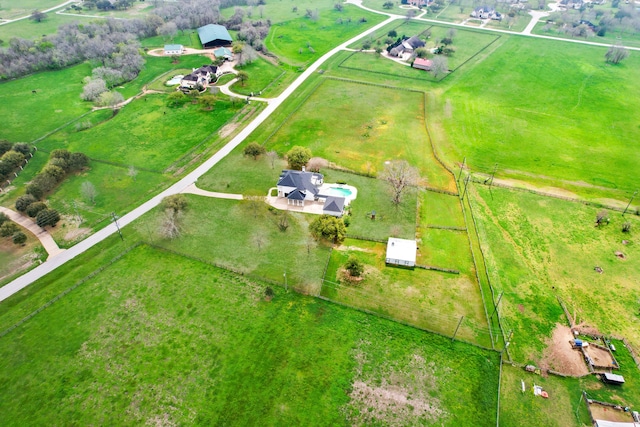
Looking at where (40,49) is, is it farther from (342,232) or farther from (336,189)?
(342,232)

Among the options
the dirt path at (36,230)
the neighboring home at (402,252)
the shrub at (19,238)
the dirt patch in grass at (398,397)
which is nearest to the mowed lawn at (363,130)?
the neighboring home at (402,252)

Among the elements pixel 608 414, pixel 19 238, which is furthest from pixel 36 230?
pixel 608 414

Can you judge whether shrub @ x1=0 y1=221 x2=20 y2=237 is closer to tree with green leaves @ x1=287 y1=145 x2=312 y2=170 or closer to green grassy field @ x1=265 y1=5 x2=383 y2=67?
tree with green leaves @ x1=287 y1=145 x2=312 y2=170

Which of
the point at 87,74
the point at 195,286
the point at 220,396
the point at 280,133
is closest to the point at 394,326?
the point at 220,396

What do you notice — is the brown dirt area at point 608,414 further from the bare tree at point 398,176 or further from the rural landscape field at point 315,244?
the bare tree at point 398,176

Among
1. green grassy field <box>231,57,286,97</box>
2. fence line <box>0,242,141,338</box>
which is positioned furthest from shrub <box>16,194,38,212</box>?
green grassy field <box>231,57,286,97</box>

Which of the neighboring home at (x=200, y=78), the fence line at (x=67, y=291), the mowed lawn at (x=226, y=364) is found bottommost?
the mowed lawn at (x=226, y=364)

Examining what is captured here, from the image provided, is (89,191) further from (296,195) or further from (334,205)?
(334,205)
